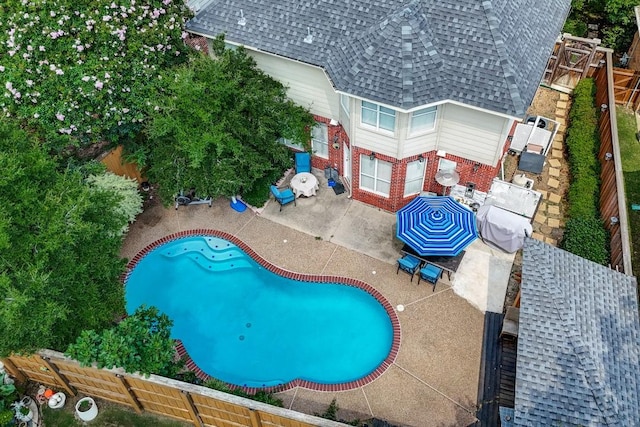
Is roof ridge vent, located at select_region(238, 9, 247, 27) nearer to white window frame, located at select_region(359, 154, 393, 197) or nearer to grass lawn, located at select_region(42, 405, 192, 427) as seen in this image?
white window frame, located at select_region(359, 154, 393, 197)

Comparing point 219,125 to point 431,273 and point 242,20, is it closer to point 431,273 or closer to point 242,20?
point 242,20

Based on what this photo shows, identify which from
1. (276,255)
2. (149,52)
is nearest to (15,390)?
(276,255)

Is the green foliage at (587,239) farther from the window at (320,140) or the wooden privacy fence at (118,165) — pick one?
the wooden privacy fence at (118,165)

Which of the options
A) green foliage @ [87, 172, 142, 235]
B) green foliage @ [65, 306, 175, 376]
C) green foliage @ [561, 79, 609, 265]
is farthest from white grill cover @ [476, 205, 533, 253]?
green foliage @ [87, 172, 142, 235]

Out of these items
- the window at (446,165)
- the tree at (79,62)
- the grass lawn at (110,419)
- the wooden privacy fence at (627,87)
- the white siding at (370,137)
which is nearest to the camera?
the grass lawn at (110,419)

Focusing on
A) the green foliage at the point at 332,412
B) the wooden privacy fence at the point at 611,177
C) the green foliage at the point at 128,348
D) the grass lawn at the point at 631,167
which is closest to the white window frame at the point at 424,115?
the wooden privacy fence at the point at 611,177

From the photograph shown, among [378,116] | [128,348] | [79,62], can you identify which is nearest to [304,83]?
[378,116]
